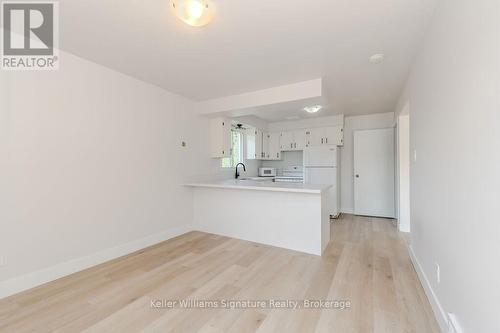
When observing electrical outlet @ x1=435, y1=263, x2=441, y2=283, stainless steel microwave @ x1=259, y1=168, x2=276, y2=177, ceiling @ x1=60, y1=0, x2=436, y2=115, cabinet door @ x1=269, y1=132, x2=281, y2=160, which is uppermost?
ceiling @ x1=60, y1=0, x2=436, y2=115

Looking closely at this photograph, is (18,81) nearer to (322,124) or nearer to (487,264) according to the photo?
(487,264)

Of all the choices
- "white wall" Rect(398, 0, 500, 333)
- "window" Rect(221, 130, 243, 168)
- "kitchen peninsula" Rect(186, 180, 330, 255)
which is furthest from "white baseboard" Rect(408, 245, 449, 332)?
"window" Rect(221, 130, 243, 168)

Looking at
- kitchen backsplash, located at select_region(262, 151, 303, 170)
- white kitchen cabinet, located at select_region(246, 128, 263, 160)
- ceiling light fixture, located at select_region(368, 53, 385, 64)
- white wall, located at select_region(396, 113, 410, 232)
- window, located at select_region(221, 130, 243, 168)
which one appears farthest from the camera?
kitchen backsplash, located at select_region(262, 151, 303, 170)

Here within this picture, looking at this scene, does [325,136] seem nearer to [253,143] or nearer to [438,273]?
[253,143]

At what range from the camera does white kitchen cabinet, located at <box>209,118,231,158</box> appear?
13.7 ft

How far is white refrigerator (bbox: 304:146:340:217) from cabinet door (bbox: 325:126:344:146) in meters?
0.33

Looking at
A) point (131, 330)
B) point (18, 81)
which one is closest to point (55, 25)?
point (18, 81)

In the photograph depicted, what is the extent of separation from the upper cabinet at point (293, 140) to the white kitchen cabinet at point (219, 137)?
1.99 m

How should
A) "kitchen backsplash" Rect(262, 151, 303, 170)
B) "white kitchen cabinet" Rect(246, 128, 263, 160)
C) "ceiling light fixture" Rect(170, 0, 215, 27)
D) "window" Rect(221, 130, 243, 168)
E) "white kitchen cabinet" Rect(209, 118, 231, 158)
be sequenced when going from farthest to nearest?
"kitchen backsplash" Rect(262, 151, 303, 170), "white kitchen cabinet" Rect(246, 128, 263, 160), "window" Rect(221, 130, 243, 168), "white kitchen cabinet" Rect(209, 118, 231, 158), "ceiling light fixture" Rect(170, 0, 215, 27)

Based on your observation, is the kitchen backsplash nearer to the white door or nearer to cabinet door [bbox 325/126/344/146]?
cabinet door [bbox 325/126/344/146]

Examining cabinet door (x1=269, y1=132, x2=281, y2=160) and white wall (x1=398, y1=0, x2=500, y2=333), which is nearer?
white wall (x1=398, y1=0, x2=500, y2=333)

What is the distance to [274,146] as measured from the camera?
5.94 meters

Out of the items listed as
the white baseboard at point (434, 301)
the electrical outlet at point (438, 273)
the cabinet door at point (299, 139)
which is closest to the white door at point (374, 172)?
the cabinet door at point (299, 139)

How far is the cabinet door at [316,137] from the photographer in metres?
5.29
